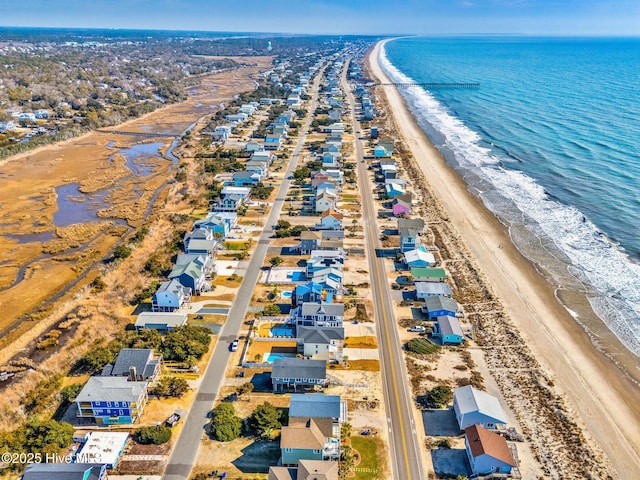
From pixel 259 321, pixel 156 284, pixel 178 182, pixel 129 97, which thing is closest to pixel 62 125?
pixel 129 97

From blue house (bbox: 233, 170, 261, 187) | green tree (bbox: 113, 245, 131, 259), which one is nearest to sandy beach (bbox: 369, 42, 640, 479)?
blue house (bbox: 233, 170, 261, 187)

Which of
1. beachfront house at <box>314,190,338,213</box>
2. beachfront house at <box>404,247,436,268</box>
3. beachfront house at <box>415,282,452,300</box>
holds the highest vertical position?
beachfront house at <box>314,190,338,213</box>

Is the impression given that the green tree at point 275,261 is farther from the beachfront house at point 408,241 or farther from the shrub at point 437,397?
the shrub at point 437,397

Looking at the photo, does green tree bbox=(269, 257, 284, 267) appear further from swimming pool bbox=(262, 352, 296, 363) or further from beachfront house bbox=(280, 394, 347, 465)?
beachfront house bbox=(280, 394, 347, 465)

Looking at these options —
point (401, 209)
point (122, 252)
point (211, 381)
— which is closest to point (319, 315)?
point (211, 381)

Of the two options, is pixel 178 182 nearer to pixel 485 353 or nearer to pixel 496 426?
pixel 485 353
